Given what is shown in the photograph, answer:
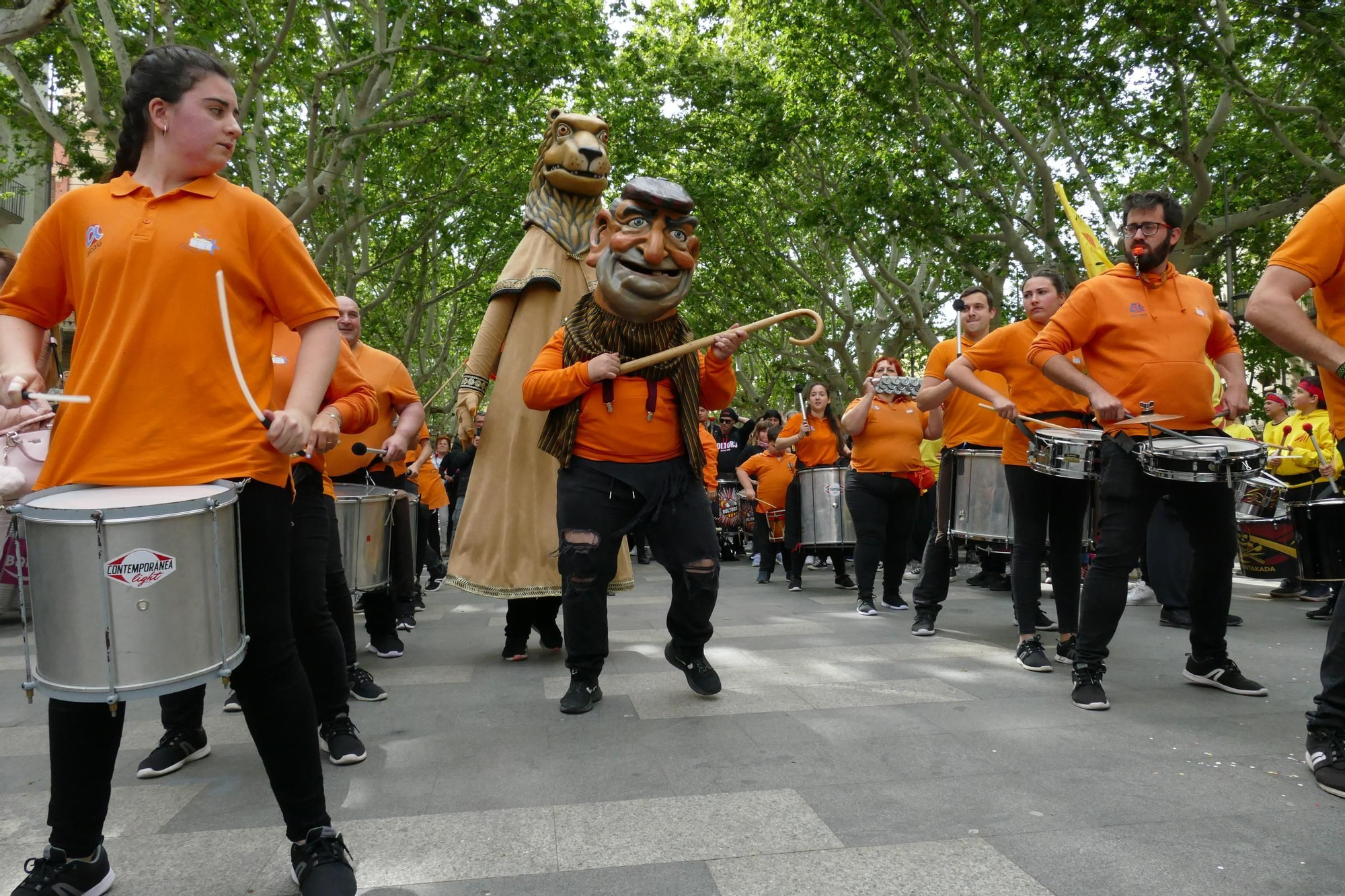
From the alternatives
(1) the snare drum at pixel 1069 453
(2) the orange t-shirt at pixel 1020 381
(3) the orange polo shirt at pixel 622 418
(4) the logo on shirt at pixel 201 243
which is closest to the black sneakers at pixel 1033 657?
(2) the orange t-shirt at pixel 1020 381

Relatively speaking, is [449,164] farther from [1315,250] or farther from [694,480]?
[1315,250]

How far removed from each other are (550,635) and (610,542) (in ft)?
5.50

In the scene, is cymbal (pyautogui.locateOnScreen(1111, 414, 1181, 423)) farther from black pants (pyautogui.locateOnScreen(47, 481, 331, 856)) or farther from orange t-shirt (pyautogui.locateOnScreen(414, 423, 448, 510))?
orange t-shirt (pyautogui.locateOnScreen(414, 423, 448, 510))

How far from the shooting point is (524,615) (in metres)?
5.69

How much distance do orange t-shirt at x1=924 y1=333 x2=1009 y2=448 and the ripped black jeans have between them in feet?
8.27

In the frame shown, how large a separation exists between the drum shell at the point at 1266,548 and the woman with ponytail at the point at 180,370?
854cm

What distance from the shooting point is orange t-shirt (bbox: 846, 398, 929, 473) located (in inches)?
302

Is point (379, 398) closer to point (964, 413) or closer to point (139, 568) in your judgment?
point (139, 568)

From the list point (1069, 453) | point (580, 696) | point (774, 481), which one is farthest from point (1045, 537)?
point (774, 481)

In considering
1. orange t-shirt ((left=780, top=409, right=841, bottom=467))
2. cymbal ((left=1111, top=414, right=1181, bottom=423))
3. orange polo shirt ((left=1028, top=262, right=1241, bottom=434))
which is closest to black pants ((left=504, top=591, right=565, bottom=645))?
orange polo shirt ((left=1028, top=262, right=1241, bottom=434))

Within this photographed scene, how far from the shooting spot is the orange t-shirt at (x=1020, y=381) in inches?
212

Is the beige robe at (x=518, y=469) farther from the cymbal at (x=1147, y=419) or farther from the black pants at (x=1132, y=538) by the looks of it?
the cymbal at (x=1147, y=419)

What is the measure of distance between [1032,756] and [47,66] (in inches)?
762

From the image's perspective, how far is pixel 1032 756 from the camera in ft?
11.7
